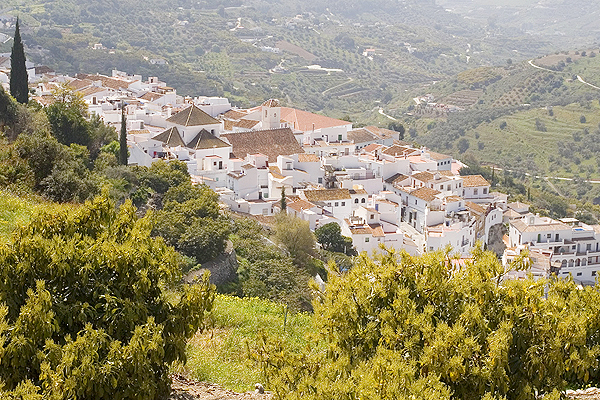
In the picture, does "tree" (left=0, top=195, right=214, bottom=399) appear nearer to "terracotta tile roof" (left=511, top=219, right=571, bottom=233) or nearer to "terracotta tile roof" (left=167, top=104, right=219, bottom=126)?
"terracotta tile roof" (left=511, top=219, right=571, bottom=233)

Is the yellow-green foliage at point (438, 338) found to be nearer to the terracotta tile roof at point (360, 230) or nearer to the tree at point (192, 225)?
the tree at point (192, 225)

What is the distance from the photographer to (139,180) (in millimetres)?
22750

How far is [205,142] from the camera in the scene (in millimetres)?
33406

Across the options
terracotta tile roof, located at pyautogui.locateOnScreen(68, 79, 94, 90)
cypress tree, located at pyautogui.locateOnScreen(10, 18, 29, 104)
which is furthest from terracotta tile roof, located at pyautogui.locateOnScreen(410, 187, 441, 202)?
terracotta tile roof, located at pyautogui.locateOnScreen(68, 79, 94, 90)

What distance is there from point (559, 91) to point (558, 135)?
46.4 feet

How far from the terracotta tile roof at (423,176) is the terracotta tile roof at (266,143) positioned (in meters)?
6.10

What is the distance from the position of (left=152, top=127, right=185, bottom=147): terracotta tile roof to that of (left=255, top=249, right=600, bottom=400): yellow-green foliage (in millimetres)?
27069

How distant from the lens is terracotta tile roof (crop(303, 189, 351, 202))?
31433mm

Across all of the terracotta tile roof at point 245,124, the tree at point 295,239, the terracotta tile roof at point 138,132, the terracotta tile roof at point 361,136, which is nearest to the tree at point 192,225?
the tree at point 295,239

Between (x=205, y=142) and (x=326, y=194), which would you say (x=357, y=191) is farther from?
(x=205, y=142)

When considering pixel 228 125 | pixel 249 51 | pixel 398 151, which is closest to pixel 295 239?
pixel 228 125

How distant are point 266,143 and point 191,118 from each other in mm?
4270

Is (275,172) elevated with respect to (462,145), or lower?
elevated

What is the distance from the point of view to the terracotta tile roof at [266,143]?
3572 centimetres
